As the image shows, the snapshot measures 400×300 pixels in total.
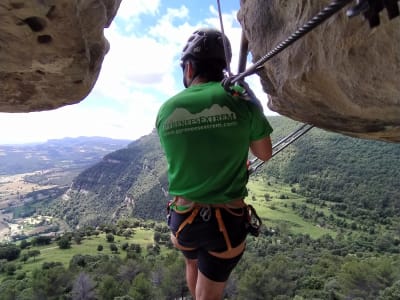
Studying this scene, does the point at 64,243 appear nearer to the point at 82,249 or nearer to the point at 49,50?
the point at 82,249

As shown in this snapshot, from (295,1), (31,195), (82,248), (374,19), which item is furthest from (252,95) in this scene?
(31,195)

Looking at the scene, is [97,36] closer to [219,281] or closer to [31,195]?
[219,281]

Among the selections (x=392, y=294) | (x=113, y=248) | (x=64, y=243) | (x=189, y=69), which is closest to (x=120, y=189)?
(x=64, y=243)

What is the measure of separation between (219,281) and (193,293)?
1.65 ft

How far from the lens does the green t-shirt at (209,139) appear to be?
2.81m

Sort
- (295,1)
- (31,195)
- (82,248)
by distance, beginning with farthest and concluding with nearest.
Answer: (31,195)
(82,248)
(295,1)

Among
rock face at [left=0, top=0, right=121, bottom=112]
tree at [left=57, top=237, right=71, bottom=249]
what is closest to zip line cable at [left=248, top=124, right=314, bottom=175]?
rock face at [left=0, top=0, right=121, bottom=112]

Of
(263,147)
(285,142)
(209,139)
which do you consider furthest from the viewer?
(285,142)

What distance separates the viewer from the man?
9.23 feet

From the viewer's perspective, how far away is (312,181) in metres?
96.1

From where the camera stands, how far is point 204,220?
285 cm

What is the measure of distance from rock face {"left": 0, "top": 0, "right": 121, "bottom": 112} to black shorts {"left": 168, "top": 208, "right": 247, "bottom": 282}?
2.60 meters

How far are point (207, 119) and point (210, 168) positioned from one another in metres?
0.38

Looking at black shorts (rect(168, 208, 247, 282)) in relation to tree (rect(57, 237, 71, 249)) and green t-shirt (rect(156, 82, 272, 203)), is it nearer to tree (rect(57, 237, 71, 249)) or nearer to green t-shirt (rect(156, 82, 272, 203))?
green t-shirt (rect(156, 82, 272, 203))
